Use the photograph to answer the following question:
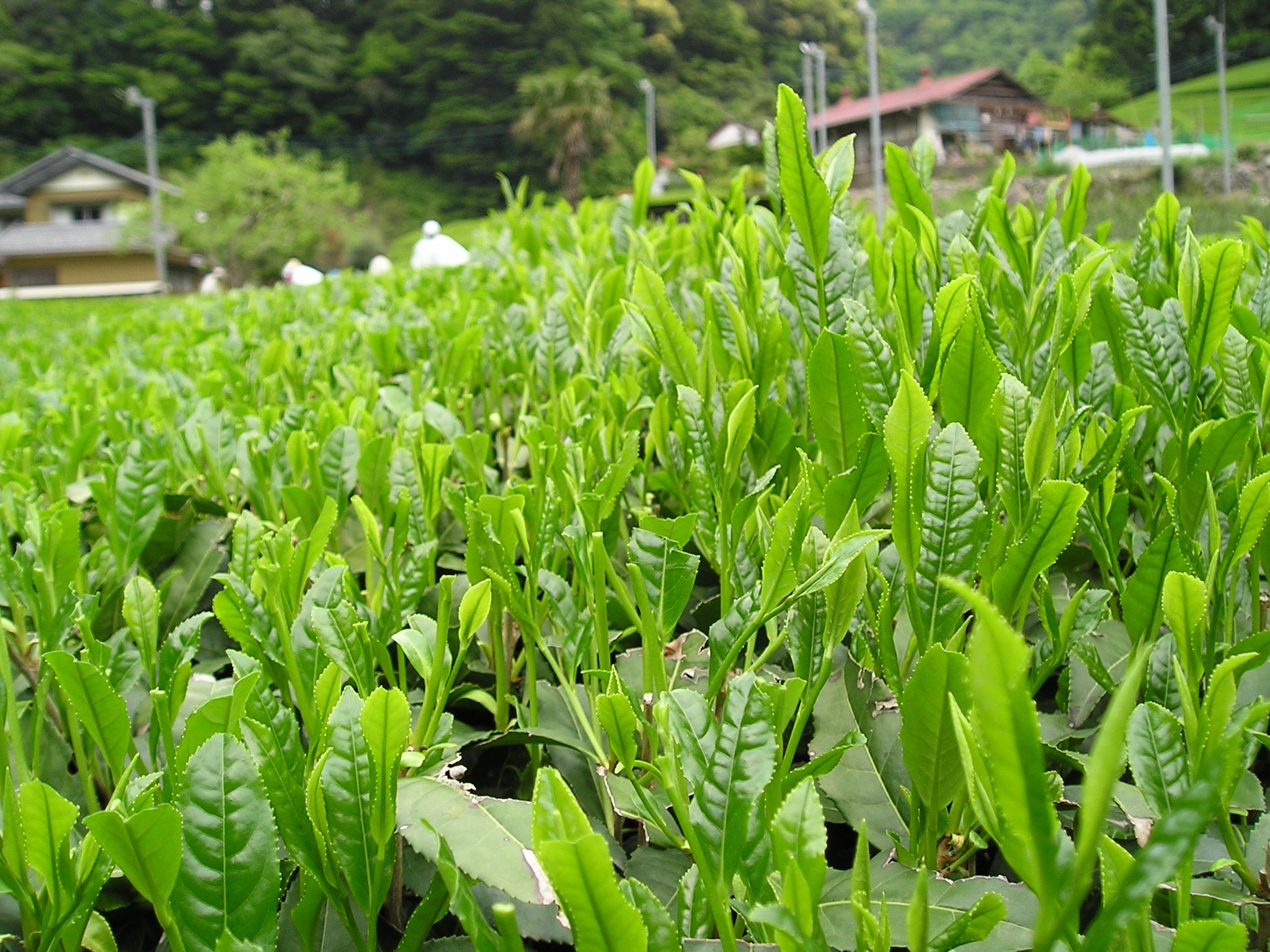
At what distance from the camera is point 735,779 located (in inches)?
20.3

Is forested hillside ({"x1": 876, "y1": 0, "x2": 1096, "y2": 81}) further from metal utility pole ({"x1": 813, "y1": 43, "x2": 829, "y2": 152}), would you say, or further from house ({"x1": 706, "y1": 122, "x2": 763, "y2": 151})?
metal utility pole ({"x1": 813, "y1": 43, "x2": 829, "y2": 152})

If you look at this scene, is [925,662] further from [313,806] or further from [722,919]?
[313,806]

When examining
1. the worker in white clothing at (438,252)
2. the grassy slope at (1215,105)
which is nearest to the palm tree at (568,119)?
the grassy slope at (1215,105)

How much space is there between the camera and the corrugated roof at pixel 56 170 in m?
46.0

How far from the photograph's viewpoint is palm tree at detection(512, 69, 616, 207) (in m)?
52.8

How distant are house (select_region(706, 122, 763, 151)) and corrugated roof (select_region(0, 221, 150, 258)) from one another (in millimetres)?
31522

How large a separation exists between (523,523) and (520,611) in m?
0.09

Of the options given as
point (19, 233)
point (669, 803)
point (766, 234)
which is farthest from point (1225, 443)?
point (19, 233)

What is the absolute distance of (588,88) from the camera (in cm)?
5247

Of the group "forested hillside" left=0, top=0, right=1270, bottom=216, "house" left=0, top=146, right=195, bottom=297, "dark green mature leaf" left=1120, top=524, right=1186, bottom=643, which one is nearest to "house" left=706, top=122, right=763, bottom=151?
"forested hillside" left=0, top=0, right=1270, bottom=216

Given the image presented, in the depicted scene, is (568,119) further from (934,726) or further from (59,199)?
(934,726)

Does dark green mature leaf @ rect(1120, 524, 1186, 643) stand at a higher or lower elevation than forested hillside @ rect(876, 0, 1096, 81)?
lower

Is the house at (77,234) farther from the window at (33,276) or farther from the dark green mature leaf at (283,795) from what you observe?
the dark green mature leaf at (283,795)

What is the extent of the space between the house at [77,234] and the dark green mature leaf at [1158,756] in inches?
1779
